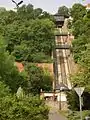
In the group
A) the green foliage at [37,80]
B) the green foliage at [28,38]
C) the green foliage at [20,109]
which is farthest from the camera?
the green foliage at [28,38]

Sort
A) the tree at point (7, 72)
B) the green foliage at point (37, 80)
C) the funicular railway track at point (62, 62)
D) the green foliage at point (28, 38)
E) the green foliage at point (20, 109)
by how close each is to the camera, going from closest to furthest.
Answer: the green foliage at point (20, 109), the tree at point (7, 72), the green foliage at point (37, 80), the funicular railway track at point (62, 62), the green foliage at point (28, 38)

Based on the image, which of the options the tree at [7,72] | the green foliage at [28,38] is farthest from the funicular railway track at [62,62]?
the tree at [7,72]

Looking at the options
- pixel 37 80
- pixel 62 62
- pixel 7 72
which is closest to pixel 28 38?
pixel 62 62

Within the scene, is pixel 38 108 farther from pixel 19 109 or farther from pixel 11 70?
pixel 11 70

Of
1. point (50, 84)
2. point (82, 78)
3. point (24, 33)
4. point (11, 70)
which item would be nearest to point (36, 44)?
point (24, 33)

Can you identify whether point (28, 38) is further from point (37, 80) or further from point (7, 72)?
point (7, 72)

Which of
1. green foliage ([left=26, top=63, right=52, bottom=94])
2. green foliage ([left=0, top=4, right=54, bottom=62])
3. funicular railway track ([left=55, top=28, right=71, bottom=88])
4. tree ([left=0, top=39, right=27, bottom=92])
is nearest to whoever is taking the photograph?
tree ([left=0, top=39, right=27, bottom=92])

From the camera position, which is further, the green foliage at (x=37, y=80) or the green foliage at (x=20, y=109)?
the green foliage at (x=37, y=80)

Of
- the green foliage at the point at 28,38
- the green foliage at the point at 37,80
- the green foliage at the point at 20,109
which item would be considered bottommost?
the green foliage at the point at 37,80

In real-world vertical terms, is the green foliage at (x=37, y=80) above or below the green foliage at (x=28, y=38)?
below

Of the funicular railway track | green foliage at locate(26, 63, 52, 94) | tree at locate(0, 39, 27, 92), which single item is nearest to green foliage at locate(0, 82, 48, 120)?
tree at locate(0, 39, 27, 92)

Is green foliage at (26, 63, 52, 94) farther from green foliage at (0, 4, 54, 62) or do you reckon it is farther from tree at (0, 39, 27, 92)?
tree at (0, 39, 27, 92)

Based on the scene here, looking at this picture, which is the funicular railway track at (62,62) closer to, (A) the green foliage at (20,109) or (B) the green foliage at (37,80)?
(B) the green foliage at (37,80)
